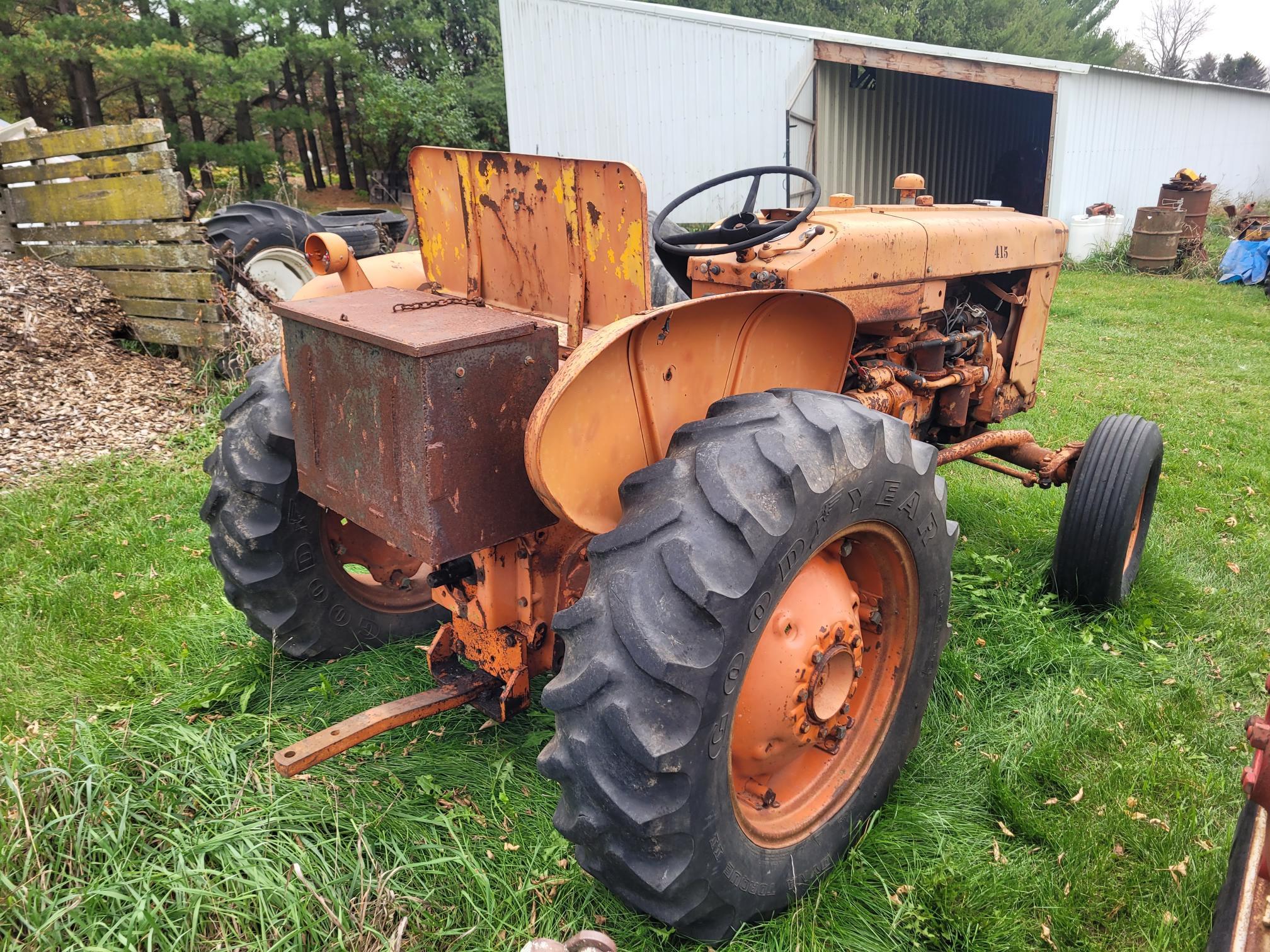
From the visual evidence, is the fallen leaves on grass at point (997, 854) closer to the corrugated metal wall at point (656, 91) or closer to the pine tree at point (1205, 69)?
the corrugated metal wall at point (656, 91)

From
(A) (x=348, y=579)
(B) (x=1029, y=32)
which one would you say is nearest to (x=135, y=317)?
(A) (x=348, y=579)

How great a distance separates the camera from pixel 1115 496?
11.6 feet

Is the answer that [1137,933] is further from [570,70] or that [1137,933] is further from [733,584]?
[570,70]

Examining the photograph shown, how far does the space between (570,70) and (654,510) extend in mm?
15304

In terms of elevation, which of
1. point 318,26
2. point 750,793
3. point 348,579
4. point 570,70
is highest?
point 318,26

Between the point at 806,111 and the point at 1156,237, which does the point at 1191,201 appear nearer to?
the point at 1156,237

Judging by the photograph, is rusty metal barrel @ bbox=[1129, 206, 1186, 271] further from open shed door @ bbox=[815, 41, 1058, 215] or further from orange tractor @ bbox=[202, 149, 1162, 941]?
orange tractor @ bbox=[202, 149, 1162, 941]

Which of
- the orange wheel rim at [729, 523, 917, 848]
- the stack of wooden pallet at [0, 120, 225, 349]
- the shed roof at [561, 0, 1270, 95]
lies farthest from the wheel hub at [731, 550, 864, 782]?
the shed roof at [561, 0, 1270, 95]

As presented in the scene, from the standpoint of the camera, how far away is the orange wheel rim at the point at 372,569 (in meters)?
3.00

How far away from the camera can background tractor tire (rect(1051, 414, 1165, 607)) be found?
11.6 feet

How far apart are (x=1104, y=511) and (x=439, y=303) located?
8.68 ft

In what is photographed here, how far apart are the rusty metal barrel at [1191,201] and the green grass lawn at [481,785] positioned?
11024 mm

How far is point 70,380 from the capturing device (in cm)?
612

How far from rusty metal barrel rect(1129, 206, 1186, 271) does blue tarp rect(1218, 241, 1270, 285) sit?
74cm
